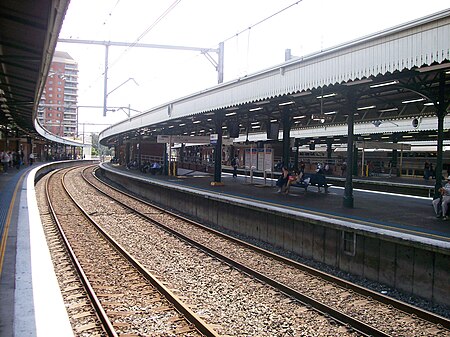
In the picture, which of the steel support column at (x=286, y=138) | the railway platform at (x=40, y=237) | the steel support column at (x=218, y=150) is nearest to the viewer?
the railway platform at (x=40, y=237)

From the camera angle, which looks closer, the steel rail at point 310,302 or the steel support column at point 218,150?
the steel rail at point 310,302

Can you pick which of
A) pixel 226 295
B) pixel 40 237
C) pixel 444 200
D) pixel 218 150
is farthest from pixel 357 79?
pixel 218 150

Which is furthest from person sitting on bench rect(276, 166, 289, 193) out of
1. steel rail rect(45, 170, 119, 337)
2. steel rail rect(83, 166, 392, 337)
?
steel rail rect(45, 170, 119, 337)

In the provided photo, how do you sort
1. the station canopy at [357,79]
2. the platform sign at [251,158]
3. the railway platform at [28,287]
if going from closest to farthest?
1. the railway platform at [28,287]
2. the station canopy at [357,79]
3. the platform sign at [251,158]

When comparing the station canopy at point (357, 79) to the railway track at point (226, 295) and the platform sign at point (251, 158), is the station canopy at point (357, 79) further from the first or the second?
the railway track at point (226, 295)

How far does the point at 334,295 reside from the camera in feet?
22.0

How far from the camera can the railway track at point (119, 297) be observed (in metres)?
5.16

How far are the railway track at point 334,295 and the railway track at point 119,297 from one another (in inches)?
71.6

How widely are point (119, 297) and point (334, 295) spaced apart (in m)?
3.33

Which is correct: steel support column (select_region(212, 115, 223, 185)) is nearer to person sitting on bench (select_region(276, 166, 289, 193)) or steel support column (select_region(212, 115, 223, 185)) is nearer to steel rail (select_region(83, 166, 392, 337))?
person sitting on bench (select_region(276, 166, 289, 193))

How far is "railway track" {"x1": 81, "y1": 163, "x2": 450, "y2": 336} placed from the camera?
215 inches

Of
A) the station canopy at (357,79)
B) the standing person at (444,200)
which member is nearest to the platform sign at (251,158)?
the station canopy at (357,79)

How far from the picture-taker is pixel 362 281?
7.90 metres

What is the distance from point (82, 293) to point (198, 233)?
5.61 meters
